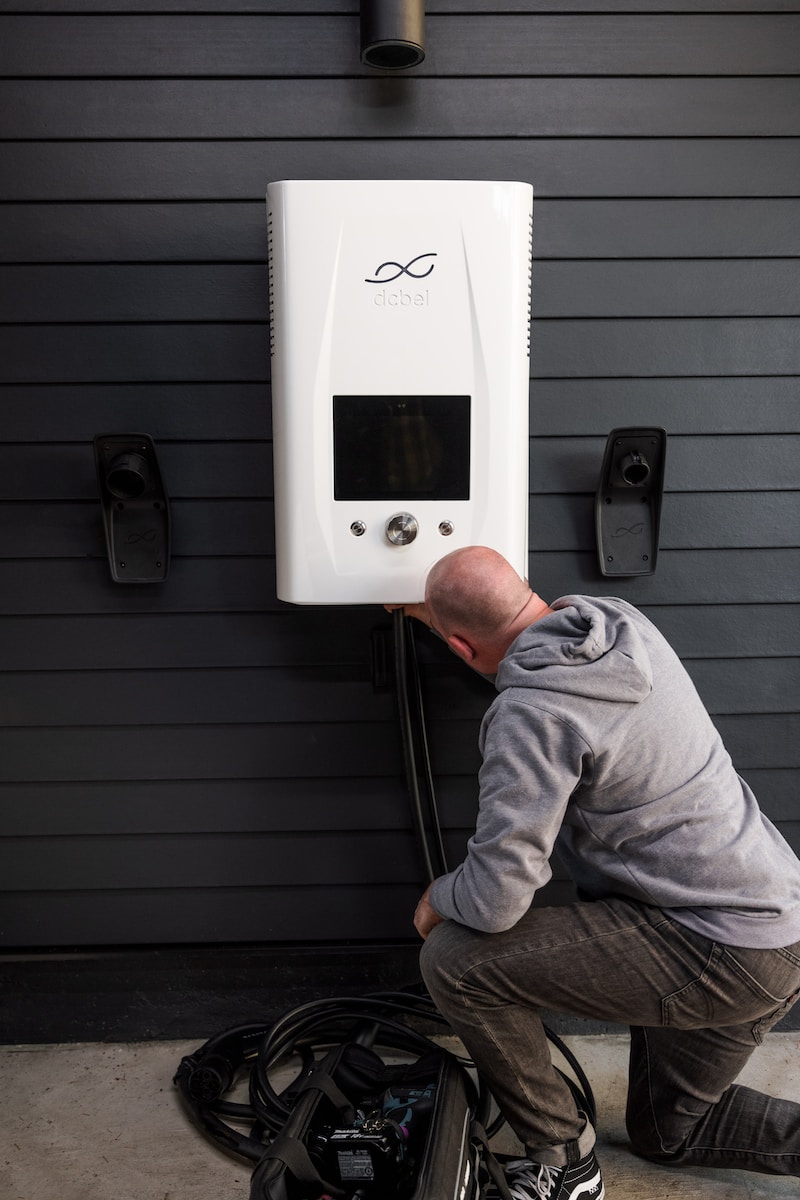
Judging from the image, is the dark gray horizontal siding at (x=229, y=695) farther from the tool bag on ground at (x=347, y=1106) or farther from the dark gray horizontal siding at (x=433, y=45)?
the dark gray horizontal siding at (x=433, y=45)

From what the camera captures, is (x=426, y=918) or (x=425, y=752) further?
(x=425, y=752)

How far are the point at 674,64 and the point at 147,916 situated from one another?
6.91ft

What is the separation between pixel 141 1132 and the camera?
69.7 inches

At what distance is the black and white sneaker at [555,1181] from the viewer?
4.87 ft

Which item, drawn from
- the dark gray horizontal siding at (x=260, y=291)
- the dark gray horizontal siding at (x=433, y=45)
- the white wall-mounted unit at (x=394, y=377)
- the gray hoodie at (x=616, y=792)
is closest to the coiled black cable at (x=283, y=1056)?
the gray hoodie at (x=616, y=792)

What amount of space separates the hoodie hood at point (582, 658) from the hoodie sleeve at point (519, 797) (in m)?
0.04

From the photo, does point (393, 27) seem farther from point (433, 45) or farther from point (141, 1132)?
point (141, 1132)

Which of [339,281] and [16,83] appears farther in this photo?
[16,83]

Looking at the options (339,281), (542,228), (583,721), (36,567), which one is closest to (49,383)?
(36,567)

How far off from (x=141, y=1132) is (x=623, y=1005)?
99cm

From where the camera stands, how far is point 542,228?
1877mm

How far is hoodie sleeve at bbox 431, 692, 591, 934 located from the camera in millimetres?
1344

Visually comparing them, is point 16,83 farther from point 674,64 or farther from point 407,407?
point 674,64

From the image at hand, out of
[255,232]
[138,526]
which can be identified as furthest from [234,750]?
[255,232]
